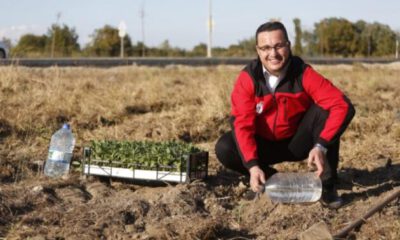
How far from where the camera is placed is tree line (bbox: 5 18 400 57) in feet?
120

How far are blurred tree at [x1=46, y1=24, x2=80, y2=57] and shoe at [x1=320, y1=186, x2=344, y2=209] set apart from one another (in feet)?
90.2

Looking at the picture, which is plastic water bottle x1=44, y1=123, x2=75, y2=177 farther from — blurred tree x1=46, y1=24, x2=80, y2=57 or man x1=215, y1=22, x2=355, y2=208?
blurred tree x1=46, y1=24, x2=80, y2=57

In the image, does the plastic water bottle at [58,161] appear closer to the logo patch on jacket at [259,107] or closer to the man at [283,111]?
the man at [283,111]

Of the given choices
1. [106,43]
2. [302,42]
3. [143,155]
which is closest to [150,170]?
[143,155]

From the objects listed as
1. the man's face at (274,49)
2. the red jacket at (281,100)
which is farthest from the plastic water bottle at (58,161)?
the man's face at (274,49)

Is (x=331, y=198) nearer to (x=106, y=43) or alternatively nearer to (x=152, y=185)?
(x=152, y=185)

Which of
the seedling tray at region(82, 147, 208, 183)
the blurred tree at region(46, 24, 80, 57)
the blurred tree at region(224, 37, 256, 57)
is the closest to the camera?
the seedling tray at region(82, 147, 208, 183)

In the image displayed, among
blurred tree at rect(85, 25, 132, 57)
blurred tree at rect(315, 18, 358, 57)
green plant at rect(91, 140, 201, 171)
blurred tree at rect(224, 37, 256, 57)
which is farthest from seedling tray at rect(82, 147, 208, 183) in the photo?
blurred tree at rect(315, 18, 358, 57)

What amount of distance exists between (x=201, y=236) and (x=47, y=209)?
1.01m

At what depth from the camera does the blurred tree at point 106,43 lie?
3727cm

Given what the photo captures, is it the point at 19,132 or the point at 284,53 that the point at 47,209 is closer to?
the point at 284,53

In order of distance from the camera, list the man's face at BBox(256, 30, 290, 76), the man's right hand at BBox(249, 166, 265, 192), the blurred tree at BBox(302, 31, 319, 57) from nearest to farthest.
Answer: the man's right hand at BBox(249, 166, 265, 192) < the man's face at BBox(256, 30, 290, 76) < the blurred tree at BBox(302, 31, 319, 57)

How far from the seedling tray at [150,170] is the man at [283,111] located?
26 centimetres

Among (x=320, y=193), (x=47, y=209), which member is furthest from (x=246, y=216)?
(x=47, y=209)
